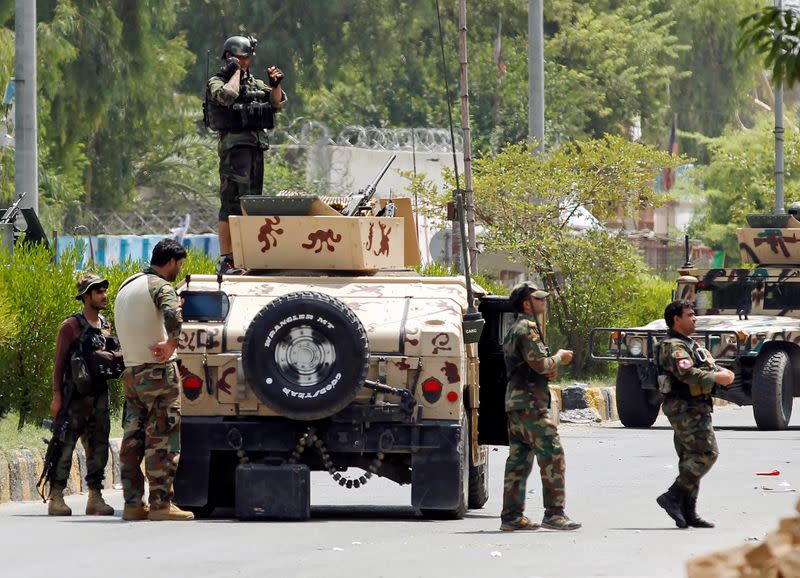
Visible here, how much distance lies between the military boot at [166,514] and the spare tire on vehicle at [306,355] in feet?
2.73

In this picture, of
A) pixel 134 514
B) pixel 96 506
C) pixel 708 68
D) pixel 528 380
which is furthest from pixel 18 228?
pixel 708 68

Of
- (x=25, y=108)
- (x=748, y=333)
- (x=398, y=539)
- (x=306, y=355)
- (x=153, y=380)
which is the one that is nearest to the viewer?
(x=398, y=539)

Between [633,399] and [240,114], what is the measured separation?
8.21m

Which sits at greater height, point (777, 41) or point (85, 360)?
point (777, 41)

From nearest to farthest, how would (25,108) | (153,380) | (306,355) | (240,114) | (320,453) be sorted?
(153,380), (306,355), (320,453), (240,114), (25,108)

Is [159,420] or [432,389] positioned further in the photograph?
[432,389]

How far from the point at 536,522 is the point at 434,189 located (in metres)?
16.3

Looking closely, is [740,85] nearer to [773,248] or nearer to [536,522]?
[773,248]

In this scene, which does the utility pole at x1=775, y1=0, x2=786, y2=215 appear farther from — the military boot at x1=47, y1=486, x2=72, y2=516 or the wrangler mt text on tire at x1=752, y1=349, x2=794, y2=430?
the military boot at x1=47, y1=486, x2=72, y2=516

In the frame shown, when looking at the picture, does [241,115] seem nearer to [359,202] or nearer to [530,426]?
[359,202]

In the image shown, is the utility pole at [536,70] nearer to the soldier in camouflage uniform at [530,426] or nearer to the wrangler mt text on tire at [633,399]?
the wrangler mt text on tire at [633,399]

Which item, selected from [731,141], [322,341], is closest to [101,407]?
[322,341]

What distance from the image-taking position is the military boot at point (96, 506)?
11680mm

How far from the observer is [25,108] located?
19.5 m
